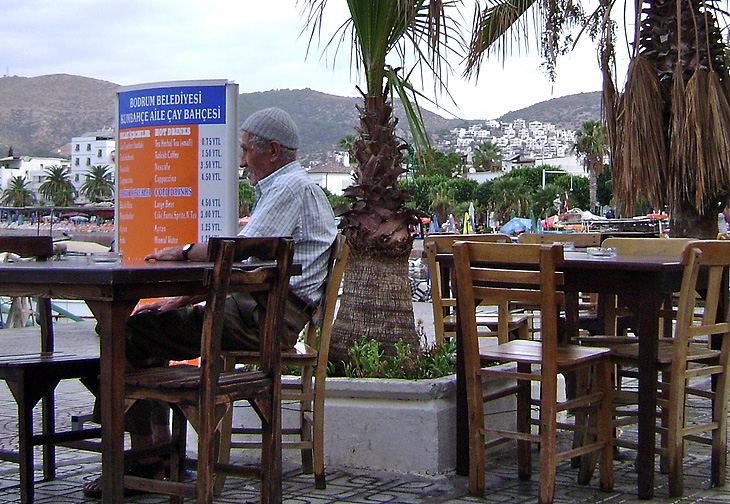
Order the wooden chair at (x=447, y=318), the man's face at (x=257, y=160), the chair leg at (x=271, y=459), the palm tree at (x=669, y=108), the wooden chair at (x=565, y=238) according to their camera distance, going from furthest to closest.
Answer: the wooden chair at (x=565, y=238), the palm tree at (x=669, y=108), the wooden chair at (x=447, y=318), the man's face at (x=257, y=160), the chair leg at (x=271, y=459)

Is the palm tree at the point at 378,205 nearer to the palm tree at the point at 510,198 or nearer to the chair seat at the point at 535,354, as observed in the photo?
the chair seat at the point at 535,354

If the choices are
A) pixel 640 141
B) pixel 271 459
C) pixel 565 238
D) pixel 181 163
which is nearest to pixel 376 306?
pixel 181 163

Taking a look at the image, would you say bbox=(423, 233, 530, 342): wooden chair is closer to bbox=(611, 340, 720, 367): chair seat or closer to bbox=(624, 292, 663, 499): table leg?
bbox=(611, 340, 720, 367): chair seat

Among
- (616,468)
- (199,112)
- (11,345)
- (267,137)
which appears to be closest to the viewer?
(267,137)

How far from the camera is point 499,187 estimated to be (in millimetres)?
90562

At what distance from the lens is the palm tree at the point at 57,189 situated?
437ft

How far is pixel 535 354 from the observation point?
13.7 feet

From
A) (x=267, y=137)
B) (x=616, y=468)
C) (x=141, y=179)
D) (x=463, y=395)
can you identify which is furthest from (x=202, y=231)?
(x=616, y=468)

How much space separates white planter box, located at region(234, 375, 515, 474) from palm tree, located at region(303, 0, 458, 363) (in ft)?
2.61

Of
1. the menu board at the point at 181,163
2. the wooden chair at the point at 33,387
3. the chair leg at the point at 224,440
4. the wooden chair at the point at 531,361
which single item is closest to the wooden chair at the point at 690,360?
the wooden chair at the point at 531,361

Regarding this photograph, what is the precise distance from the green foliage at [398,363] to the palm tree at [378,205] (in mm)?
157

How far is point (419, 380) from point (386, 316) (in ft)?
2.93

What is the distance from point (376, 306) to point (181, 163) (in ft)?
5.86

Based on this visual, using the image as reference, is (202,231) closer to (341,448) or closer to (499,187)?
(341,448)
